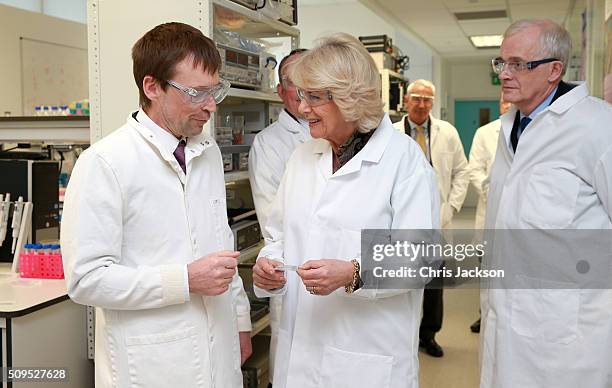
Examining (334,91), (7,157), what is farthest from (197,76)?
(7,157)

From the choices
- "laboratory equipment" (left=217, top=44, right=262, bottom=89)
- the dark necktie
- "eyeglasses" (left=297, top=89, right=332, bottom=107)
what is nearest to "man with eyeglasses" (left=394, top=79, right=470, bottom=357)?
"laboratory equipment" (left=217, top=44, right=262, bottom=89)

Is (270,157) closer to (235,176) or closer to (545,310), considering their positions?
(235,176)

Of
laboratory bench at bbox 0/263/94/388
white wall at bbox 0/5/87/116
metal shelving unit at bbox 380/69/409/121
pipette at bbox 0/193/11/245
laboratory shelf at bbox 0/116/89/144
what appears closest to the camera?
laboratory bench at bbox 0/263/94/388

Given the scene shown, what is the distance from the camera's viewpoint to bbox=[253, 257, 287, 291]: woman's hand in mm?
1745

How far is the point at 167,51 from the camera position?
1576mm

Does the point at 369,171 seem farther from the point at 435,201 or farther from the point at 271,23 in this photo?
the point at 271,23

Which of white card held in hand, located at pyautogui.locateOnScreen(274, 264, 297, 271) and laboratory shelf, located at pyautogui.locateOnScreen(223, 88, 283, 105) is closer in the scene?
white card held in hand, located at pyautogui.locateOnScreen(274, 264, 297, 271)

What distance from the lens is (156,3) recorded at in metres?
2.30

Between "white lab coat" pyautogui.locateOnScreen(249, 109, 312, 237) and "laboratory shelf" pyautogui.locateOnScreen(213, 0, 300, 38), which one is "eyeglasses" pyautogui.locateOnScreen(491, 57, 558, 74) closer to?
"white lab coat" pyautogui.locateOnScreen(249, 109, 312, 237)

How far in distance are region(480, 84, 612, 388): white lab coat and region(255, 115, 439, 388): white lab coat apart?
0.40 m

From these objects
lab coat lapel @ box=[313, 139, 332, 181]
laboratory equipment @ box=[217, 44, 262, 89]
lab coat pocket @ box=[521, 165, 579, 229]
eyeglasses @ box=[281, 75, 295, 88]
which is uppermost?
laboratory equipment @ box=[217, 44, 262, 89]

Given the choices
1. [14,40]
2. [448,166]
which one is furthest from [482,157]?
[14,40]

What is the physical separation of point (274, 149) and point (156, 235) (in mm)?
1098

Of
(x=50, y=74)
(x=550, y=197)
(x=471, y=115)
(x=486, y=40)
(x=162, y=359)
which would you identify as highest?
(x=486, y=40)
